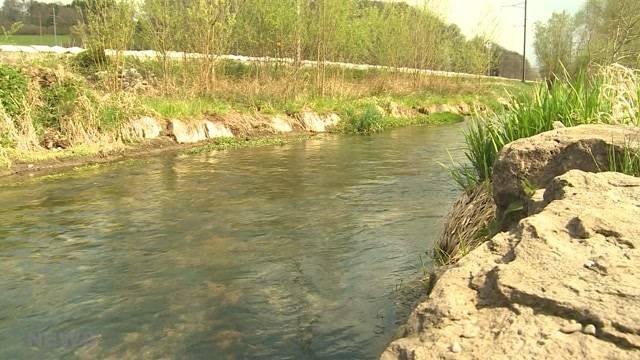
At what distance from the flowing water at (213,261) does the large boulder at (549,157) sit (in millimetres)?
1450

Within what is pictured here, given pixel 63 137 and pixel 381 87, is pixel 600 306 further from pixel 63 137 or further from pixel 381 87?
pixel 381 87

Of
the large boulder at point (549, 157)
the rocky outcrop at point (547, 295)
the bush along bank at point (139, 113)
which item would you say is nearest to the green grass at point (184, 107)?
the bush along bank at point (139, 113)

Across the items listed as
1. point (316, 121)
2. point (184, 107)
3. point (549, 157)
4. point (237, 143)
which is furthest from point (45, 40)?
point (549, 157)

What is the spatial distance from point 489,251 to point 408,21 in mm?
35060

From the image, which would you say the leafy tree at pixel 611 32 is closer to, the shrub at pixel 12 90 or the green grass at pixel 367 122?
the green grass at pixel 367 122

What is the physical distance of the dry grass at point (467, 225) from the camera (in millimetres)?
5312

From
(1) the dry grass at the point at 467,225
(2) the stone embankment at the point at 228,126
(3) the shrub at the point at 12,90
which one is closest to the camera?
(1) the dry grass at the point at 467,225

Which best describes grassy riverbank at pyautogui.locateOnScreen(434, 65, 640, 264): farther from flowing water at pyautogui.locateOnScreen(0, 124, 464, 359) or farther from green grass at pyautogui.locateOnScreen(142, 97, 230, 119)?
green grass at pyautogui.locateOnScreen(142, 97, 230, 119)

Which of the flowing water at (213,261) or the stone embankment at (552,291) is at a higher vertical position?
the stone embankment at (552,291)

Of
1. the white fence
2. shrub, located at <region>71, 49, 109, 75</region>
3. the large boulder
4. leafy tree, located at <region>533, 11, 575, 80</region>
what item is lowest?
the large boulder

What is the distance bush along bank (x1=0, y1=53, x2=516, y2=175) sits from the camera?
551 inches

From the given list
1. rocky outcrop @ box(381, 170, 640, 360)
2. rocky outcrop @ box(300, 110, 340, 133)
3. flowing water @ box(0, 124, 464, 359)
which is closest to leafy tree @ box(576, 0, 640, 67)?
flowing water @ box(0, 124, 464, 359)

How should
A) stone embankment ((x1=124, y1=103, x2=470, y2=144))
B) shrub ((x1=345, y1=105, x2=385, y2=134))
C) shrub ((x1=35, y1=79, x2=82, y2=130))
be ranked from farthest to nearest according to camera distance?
shrub ((x1=345, y1=105, x2=385, y2=134))
stone embankment ((x1=124, y1=103, x2=470, y2=144))
shrub ((x1=35, y1=79, x2=82, y2=130))

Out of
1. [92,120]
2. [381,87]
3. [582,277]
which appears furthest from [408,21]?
[582,277]
